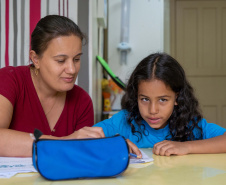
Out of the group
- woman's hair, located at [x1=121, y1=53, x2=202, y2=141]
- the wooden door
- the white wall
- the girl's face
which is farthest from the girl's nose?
the wooden door

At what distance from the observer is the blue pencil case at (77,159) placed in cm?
Result: 62

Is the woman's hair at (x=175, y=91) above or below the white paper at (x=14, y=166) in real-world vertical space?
above

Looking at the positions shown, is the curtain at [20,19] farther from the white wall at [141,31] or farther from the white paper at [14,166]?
the white wall at [141,31]

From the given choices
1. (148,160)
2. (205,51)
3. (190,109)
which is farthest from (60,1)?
(205,51)

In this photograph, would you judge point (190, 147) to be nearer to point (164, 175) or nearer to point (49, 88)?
point (164, 175)

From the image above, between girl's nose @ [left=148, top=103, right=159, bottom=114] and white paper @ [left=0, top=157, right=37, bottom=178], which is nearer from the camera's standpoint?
white paper @ [left=0, top=157, right=37, bottom=178]

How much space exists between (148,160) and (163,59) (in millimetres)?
519

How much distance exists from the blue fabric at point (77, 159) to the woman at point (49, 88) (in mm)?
318

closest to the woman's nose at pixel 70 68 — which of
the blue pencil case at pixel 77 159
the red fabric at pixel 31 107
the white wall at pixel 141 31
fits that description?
the red fabric at pixel 31 107

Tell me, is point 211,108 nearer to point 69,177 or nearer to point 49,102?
point 49,102

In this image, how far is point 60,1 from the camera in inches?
71.3

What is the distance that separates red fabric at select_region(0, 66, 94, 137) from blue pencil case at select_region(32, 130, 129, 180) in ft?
1.85

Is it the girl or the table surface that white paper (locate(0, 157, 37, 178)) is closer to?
the table surface

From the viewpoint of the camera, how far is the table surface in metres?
0.63
